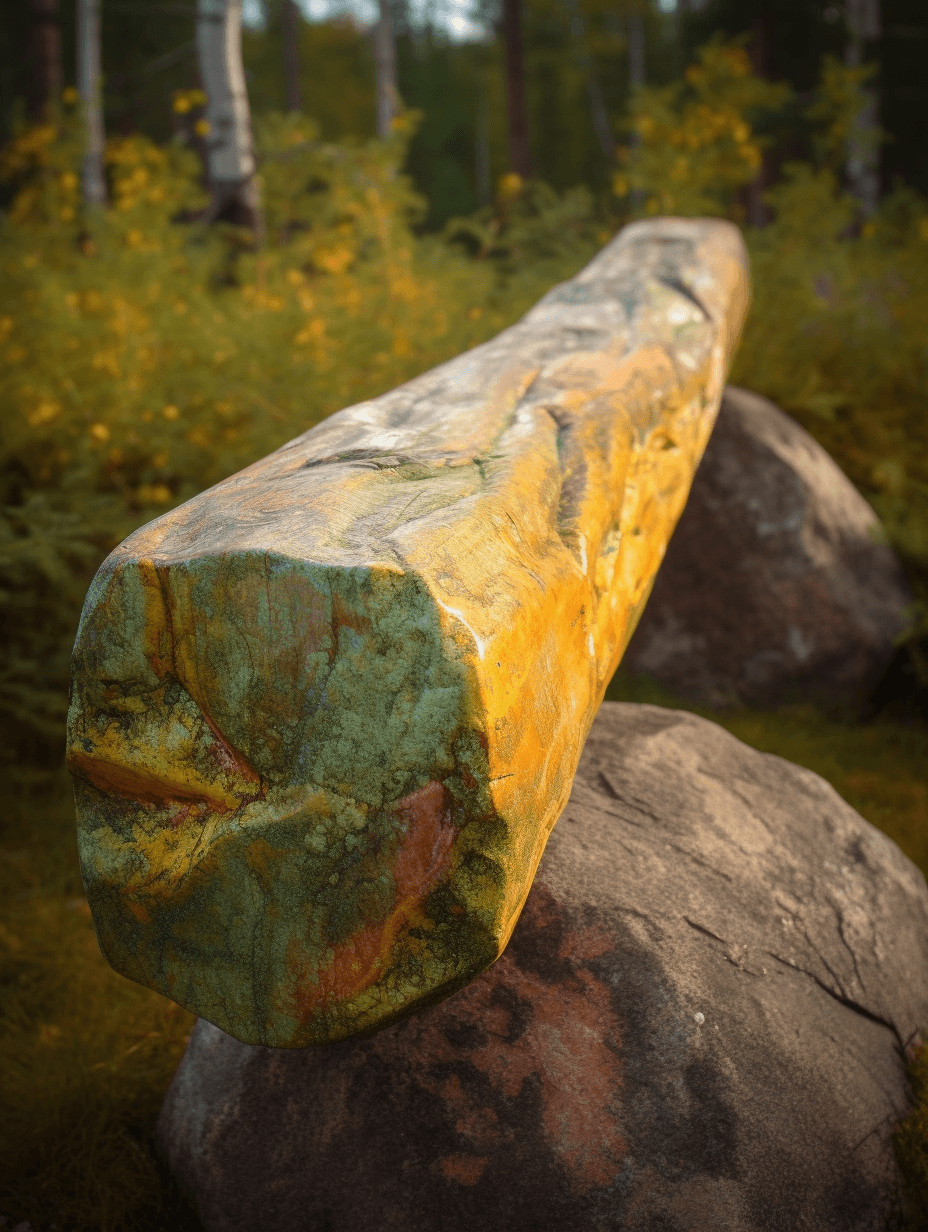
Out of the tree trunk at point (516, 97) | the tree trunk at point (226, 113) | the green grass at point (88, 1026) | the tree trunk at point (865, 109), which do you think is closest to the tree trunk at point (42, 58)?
the tree trunk at point (226, 113)

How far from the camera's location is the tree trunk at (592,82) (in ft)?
67.1

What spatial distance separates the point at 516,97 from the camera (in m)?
10.4

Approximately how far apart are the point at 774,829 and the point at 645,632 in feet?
5.99

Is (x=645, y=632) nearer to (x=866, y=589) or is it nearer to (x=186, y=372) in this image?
(x=866, y=589)

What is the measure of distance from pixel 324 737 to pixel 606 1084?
30.0 inches

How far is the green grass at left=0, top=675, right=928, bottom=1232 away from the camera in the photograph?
164 centimetres

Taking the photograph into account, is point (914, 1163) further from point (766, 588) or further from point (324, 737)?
point (766, 588)

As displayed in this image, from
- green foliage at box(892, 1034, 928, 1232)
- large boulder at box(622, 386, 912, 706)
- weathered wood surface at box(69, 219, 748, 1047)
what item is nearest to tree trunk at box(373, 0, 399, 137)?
large boulder at box(622, 386, 912, 706)

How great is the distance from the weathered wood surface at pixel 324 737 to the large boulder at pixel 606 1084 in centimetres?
34

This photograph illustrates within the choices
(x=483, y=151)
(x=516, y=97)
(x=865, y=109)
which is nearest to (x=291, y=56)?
(x=483, y=151)

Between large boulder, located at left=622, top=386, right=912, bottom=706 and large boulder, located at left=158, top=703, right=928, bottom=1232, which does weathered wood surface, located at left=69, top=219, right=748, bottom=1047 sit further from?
large boulder, located at left=622, top=386, right=912, bottom=706

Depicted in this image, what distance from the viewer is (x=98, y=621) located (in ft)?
3.84

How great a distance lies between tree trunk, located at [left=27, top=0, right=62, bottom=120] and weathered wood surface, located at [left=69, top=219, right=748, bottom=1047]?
7.07 metres

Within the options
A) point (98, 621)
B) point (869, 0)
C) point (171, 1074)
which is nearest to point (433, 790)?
point (98, 621)
